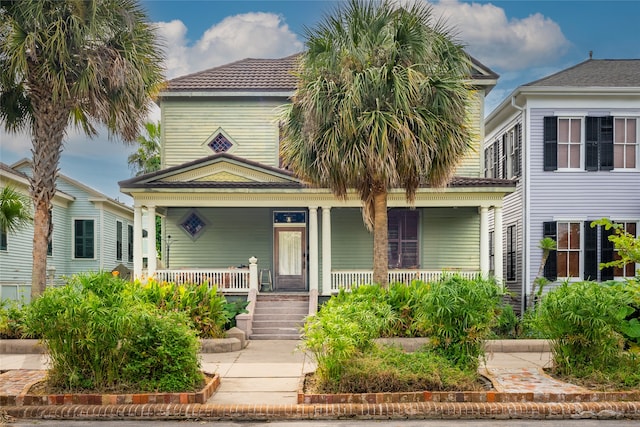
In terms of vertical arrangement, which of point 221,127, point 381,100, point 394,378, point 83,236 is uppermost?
point 221,127

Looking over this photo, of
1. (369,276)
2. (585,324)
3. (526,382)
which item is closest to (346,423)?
(526,382)

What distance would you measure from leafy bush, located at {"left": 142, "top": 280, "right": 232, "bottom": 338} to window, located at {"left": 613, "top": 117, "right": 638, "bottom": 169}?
479 inches

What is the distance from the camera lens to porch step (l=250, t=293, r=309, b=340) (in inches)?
583

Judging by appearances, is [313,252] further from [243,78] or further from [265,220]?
[243,78]

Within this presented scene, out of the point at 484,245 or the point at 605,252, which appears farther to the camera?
the point at 605,252

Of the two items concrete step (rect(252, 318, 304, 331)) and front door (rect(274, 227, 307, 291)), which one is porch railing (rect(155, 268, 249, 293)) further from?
front door (rect(274, 227, 307, 291))

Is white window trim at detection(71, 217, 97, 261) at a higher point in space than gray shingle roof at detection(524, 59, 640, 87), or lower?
lower

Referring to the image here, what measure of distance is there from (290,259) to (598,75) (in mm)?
10919

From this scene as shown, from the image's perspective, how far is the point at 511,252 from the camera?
64.1ft

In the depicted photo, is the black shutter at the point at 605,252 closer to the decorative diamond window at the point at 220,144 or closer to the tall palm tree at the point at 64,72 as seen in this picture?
the decorative diamond window at the point at 220,144

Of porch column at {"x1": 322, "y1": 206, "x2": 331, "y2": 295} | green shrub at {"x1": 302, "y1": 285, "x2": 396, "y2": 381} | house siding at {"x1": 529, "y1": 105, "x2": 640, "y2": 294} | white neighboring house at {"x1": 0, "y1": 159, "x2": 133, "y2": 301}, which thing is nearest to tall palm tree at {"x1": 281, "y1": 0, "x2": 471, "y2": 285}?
porch column at {"x1": 322, "y1": 206, "x2": 331, "y2": 295}

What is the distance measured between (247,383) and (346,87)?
6.32 metres

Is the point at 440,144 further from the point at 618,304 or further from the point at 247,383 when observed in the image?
the point at 247,383

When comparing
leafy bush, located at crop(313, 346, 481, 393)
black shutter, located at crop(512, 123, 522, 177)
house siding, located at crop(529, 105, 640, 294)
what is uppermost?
black shutter, located at crop(512, 123, 522, 177)
